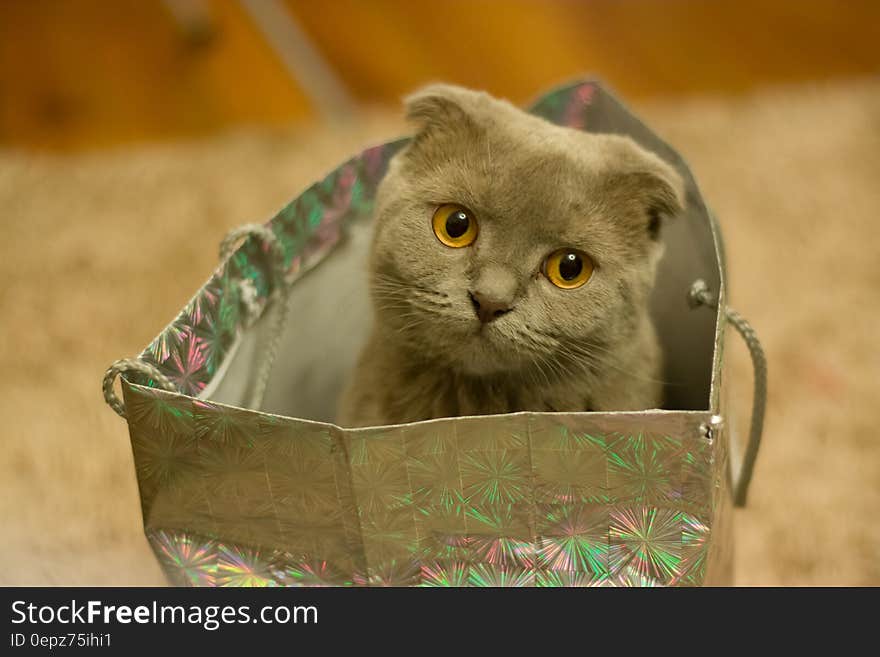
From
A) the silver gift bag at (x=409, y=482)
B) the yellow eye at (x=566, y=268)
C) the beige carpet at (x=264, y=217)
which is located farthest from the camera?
the beige carpet at (x=264, y=217)

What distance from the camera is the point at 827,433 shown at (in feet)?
4.32

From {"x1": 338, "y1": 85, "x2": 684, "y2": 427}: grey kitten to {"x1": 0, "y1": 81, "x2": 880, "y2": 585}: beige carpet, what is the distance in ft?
1.47

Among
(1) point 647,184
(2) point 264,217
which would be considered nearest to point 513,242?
(1) point 647,184

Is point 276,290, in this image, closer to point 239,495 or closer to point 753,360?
point 239,495

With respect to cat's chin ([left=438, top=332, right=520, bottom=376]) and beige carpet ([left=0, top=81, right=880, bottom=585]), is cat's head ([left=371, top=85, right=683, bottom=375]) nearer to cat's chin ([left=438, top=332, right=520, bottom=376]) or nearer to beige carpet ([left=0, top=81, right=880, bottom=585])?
cat's chin ([left=438, top=332, right=520, bottom=376])

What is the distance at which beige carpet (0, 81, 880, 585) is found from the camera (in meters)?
1.18

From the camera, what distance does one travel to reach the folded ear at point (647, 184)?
2.68 ft

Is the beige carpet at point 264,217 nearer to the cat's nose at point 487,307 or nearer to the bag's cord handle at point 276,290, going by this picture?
the bag's cord handle at point 276,290

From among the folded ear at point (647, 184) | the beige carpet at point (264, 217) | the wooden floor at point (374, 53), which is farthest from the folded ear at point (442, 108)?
the wooden floor at point (374, 53)

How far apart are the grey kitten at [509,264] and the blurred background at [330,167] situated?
0.49 metres

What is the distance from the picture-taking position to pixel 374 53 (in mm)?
2104
